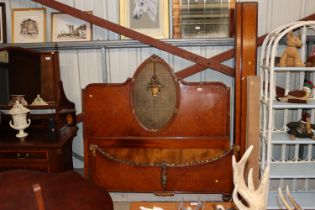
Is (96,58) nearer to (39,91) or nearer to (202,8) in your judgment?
(39,91)

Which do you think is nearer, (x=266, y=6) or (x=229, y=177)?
(x=229, y=177)

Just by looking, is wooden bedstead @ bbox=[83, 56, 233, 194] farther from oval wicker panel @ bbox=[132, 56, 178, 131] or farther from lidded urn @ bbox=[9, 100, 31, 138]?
lidded urn @ bbox=[9, 100, 31, 138]

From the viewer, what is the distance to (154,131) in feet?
9.53

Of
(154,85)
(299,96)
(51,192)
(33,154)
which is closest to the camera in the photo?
(51,192)

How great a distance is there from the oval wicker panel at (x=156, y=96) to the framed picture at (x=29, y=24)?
3.76 feet

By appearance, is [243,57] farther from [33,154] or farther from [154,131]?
[33,154]

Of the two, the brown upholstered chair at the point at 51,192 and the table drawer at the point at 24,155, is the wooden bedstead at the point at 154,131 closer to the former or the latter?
the table drawer at the point at 24,155

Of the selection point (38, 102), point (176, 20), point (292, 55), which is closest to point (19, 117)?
point (38, 102)

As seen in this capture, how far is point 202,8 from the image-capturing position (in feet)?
10.1

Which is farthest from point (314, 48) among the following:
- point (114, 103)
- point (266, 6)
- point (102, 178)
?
point (102, 178)

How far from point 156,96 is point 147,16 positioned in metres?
0.84

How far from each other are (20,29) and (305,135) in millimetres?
2887

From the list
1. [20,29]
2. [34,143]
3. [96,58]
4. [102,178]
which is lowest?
[102,178]

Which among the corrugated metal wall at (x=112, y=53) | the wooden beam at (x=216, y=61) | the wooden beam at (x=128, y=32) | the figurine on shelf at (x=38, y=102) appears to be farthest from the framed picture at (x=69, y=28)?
the wooden beam at (x=216, y=61)
